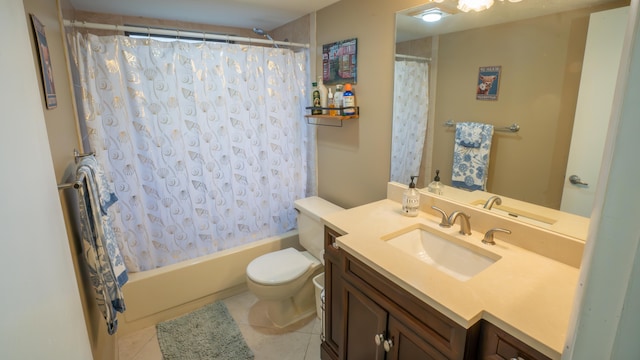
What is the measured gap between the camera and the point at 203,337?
203cm

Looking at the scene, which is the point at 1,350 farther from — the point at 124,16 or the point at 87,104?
A: the point at 124,16

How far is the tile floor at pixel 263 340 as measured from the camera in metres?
1.91

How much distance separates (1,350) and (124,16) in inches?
103

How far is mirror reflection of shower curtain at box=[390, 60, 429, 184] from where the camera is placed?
1.72 meters

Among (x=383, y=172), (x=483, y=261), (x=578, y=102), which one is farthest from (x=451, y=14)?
(x=483, y=261)

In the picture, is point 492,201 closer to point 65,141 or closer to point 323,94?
point 323,94

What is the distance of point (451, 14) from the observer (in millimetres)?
1518

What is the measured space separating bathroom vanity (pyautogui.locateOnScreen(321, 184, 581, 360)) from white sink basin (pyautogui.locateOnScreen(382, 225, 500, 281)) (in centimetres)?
1

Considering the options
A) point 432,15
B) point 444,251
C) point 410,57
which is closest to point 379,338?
point 444,251

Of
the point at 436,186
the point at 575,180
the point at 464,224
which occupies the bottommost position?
the point at 464,224

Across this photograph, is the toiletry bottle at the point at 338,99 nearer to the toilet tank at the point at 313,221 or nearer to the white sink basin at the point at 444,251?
the toilet tank at the point at 313,221

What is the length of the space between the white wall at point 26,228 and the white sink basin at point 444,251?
1.14 meters

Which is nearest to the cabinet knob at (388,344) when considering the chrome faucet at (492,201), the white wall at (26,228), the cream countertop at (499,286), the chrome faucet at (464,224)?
the cream countertop at (499,286)

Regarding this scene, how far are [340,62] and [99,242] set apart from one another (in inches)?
67.5
